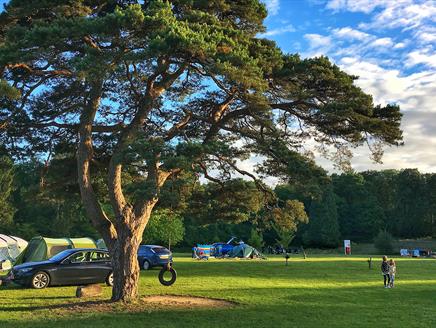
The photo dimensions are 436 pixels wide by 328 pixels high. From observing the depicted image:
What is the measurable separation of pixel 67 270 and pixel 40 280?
102 centimetres

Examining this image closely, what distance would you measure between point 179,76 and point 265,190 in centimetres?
513

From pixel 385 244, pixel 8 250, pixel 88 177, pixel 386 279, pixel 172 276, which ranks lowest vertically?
pixel 386 279

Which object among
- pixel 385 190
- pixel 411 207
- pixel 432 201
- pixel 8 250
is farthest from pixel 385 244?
pixel 8 250

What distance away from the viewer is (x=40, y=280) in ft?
54.0

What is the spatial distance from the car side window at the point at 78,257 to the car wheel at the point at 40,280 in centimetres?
112

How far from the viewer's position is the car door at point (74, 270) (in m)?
17.0

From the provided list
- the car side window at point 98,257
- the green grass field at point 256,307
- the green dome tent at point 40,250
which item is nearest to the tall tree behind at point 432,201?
the green grass field at point 256,307

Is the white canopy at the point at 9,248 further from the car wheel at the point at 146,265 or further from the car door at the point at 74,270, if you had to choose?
the car door at the point at 74,270

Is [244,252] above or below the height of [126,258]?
below

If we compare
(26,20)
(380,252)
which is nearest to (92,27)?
(26,20)

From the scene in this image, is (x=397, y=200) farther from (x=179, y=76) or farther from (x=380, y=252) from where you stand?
(x=179, y=76)

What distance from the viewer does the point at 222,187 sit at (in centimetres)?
1631

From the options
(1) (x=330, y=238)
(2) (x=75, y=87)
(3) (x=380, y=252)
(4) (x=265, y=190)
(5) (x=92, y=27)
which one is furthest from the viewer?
(1) (x=330, y=238)

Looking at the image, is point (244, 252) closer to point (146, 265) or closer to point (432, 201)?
point (146, 265)
